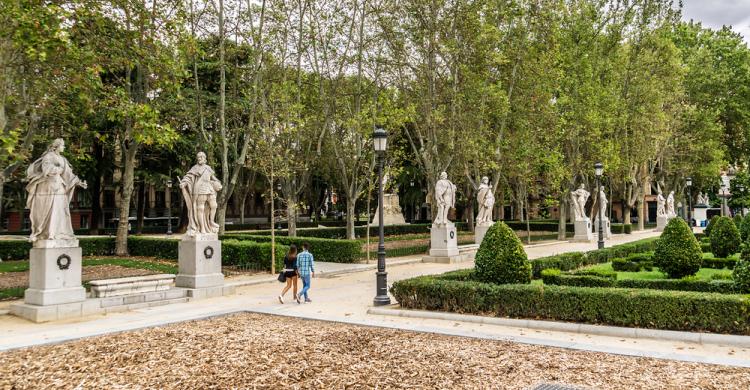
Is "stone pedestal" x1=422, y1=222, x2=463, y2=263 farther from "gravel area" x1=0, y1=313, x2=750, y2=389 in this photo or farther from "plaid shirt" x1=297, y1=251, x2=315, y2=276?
"gravel area" x1=0, y1=313, x2=750, y2=389

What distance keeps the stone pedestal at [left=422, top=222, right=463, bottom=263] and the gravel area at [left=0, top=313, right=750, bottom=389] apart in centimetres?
1397

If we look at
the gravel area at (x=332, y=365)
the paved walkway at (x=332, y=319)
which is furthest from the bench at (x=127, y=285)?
the gravel area at (x=332, y=365)

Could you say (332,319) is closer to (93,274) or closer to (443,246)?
(93,274)

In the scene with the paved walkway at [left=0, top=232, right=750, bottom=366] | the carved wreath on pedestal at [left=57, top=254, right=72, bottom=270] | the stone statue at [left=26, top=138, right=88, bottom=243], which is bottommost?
the paved walkway at [left=0, top=232, right=750, bottom=366]

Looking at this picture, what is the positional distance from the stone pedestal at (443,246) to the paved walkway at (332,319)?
7.12m

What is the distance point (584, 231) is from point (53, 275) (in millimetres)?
30194

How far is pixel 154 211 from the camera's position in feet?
209

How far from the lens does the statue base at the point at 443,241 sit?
23.8 m

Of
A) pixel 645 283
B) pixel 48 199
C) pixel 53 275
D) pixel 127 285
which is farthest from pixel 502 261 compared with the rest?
pixel 48 199

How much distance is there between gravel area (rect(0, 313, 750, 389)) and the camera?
696 centimetres

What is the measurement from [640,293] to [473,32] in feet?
60.3

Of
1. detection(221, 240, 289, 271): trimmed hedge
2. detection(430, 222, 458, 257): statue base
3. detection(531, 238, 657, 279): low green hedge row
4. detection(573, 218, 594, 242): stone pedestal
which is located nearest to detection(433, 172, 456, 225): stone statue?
detection(430, 222, 458, 257): statue base

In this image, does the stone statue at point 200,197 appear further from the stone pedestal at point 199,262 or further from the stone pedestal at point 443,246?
the stone pedestal at point 443,246

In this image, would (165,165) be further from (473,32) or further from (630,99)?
(630,99)
